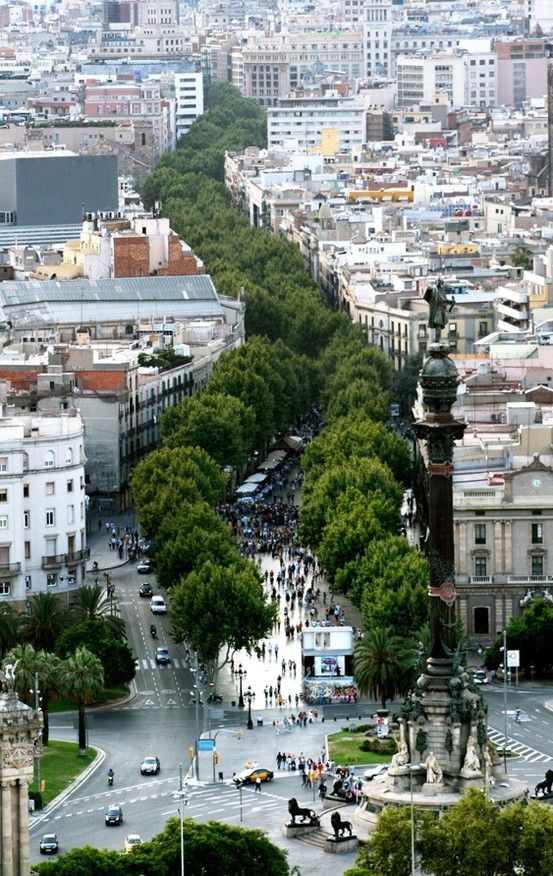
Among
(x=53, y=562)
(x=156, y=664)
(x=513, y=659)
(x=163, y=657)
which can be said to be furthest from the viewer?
(x=53, y=562)

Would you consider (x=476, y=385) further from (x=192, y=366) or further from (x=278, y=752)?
(x=278, y=752)

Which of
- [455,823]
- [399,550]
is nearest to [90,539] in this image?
[399,550]

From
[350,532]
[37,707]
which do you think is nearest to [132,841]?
[37,707]

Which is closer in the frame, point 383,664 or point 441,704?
point 441,704

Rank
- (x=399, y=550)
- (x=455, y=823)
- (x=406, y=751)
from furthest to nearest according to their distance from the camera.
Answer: (x=399, y=550)
(x=406, y=751)
(x=455, y=823)

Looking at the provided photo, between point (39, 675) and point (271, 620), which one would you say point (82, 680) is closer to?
point (39, 675)

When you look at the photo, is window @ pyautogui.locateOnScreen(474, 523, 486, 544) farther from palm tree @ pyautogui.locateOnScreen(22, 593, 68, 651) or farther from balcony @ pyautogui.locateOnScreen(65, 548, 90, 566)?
palm tree @ pyautogui.locateOnScreen(22, 593, 68, 651)
